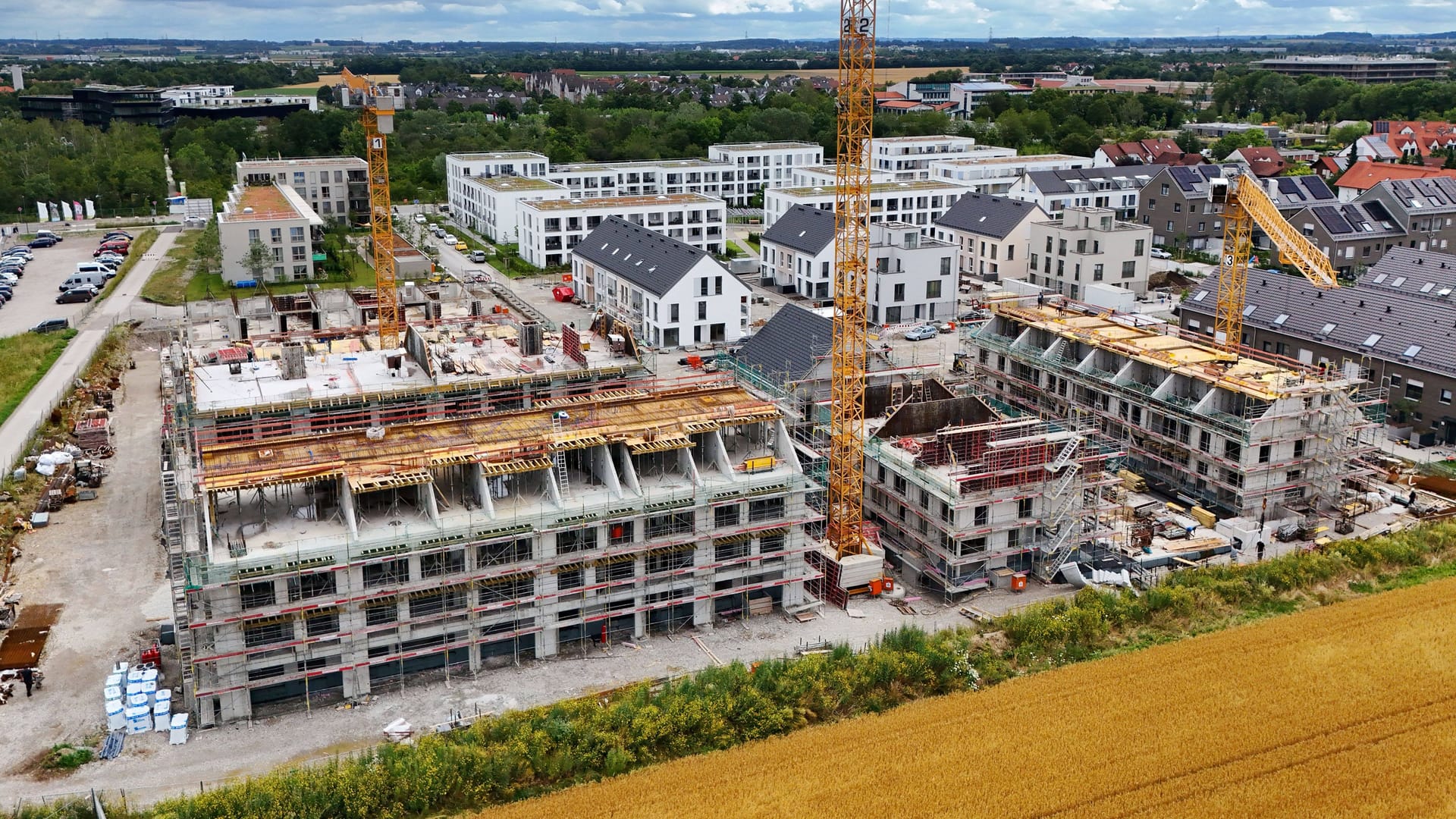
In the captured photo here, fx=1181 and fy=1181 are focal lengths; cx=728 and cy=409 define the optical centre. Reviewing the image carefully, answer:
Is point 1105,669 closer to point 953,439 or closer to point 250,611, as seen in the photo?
point 953,439

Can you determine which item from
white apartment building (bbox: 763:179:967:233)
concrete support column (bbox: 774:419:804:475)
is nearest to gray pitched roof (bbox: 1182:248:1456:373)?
concrete support column (bbox: 774:419:804:475)

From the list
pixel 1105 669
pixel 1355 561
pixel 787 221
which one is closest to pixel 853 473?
pixel 1105 669

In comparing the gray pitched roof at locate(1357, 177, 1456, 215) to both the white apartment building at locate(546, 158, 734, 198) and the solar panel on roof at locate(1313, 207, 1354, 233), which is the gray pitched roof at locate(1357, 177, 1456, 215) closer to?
the solar panel on roof at locate(1313, 207, 1354, 233)

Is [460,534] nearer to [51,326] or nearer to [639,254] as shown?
[639,254]

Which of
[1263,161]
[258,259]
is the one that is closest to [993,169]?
[1263,161]

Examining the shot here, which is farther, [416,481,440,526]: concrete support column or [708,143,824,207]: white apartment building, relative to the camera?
[708,143,824,207]: white apartment building
